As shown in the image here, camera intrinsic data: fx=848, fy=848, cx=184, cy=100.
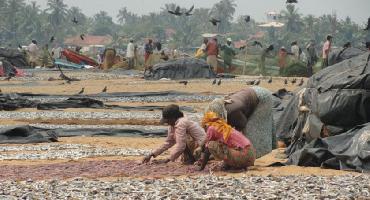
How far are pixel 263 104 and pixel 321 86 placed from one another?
1488 mm

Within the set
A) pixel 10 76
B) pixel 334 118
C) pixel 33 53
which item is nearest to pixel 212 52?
pixel 10 76

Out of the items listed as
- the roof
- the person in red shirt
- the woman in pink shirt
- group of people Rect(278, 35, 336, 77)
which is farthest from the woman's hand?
the roof

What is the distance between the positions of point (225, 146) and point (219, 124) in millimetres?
293

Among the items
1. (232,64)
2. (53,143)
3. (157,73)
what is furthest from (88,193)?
(232,64)

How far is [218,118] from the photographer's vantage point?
10.9 metres

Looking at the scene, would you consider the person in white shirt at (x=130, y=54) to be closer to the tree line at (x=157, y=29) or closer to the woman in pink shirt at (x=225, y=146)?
the woman in pink shirt at (x=225, y=146)

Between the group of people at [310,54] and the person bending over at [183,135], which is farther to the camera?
the group of people at [310,54]

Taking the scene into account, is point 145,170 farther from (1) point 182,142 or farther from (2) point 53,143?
(2) point 53,143

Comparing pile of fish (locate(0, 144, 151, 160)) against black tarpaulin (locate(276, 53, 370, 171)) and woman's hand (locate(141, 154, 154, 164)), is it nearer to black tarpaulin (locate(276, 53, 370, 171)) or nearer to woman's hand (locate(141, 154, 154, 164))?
woman's hand (locate(141, 154, 154, 164))

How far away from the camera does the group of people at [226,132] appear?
426 inches

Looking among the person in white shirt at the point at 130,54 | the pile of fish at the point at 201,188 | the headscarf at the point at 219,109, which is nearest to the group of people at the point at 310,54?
the person in white shirt at the point at 130,54

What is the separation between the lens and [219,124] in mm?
10891

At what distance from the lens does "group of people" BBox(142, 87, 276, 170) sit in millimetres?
10820

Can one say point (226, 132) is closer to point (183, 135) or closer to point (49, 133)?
point (183, 135)
